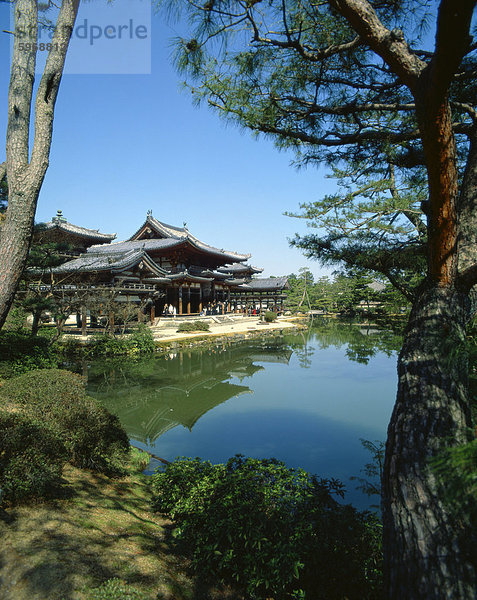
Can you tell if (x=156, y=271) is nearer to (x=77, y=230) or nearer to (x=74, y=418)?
(x=77, y=230)

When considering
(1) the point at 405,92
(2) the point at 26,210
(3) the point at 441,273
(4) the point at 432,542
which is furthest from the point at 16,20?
(4) the point at 432,542

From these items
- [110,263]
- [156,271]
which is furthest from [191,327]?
[110,263]

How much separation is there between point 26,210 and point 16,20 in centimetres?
176

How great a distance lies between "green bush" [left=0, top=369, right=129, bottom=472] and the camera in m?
3.58

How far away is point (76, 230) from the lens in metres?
23.0

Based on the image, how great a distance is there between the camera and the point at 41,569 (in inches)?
70.9

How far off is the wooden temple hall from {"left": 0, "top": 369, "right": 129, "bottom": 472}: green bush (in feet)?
34.0

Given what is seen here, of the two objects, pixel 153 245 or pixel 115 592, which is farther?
pixel 153 245

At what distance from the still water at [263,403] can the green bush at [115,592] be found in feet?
10.3

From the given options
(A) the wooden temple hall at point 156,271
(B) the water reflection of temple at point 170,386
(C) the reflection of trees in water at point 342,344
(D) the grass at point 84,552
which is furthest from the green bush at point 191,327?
(D) the grass at point 84,552

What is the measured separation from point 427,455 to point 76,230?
1016 inches

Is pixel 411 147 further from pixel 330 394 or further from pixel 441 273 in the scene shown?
pixel 330 394

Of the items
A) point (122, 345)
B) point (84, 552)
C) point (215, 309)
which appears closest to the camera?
point (84, 552)

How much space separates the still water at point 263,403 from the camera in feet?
17.6
